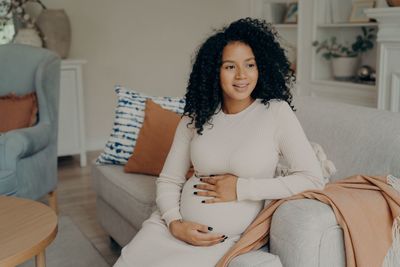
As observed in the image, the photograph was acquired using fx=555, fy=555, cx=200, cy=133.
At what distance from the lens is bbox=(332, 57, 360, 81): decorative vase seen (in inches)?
164

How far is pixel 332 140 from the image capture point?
200 cm

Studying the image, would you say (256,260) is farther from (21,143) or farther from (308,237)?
(21,143)

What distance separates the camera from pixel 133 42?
17.2ft

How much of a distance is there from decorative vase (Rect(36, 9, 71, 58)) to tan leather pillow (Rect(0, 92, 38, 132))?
1.38 metres

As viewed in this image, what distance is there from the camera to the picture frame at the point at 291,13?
4727 mm

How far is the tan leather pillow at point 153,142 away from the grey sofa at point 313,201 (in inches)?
2.3

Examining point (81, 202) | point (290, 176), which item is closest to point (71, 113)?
point (81, 202)

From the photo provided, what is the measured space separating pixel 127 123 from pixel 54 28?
7.05 ft

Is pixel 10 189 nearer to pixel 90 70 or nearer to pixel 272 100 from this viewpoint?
pixel 272 100

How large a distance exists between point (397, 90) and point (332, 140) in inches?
61.3

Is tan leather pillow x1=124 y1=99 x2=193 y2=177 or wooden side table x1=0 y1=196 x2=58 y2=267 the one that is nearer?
wooden side table x1=0 y1=196 x2=58 y2=267

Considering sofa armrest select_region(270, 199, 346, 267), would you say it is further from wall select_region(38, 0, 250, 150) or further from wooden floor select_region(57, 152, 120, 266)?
wall select_region(38, 0, 250, 150)

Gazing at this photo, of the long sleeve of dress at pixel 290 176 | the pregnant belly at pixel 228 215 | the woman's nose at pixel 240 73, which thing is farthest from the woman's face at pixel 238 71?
the pregnant belly at pixel 228 215

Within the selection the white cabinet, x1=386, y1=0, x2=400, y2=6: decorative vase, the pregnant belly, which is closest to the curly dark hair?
the pregnant belly
